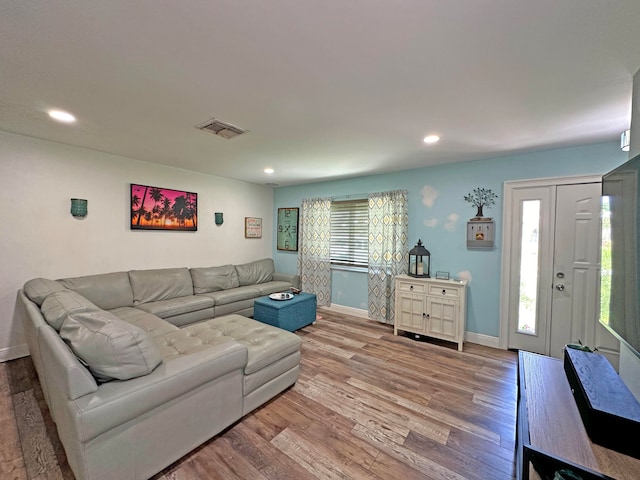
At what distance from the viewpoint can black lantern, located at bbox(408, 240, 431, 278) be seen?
3688 mm

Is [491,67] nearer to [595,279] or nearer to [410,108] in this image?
[410,108]

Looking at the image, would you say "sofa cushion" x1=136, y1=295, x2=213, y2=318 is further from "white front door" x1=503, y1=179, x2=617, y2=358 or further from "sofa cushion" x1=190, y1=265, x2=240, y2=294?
"white front door" x1=503, y1=179, x2=617, y2=358

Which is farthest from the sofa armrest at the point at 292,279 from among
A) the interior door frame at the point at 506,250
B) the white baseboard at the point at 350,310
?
the interior door frame at the point at 506,250

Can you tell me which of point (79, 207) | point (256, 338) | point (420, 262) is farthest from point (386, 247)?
point (79, 207)

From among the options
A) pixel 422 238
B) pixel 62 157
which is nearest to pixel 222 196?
pixel 62 157

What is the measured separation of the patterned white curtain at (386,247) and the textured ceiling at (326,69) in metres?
1.38

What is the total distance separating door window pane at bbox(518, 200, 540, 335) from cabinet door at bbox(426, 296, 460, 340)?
0.75m

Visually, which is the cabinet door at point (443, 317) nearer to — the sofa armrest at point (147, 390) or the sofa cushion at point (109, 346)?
the sofa armrest at point (147, 390)

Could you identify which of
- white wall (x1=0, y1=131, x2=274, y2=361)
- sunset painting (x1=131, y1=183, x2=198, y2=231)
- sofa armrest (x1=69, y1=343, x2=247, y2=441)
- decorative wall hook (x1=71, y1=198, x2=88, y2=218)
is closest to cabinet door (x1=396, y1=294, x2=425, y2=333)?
sofa armrest (x1=69, y1=343, x2=247, y2=441)

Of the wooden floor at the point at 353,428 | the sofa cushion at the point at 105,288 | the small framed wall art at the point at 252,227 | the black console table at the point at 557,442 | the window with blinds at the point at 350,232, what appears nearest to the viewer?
the black console table at the point at 557,442

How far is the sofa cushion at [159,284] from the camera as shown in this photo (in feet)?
11.4

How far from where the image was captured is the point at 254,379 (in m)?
2.01

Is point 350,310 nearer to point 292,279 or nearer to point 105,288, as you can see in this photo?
point 292,279

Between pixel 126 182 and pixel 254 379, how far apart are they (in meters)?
3.25
